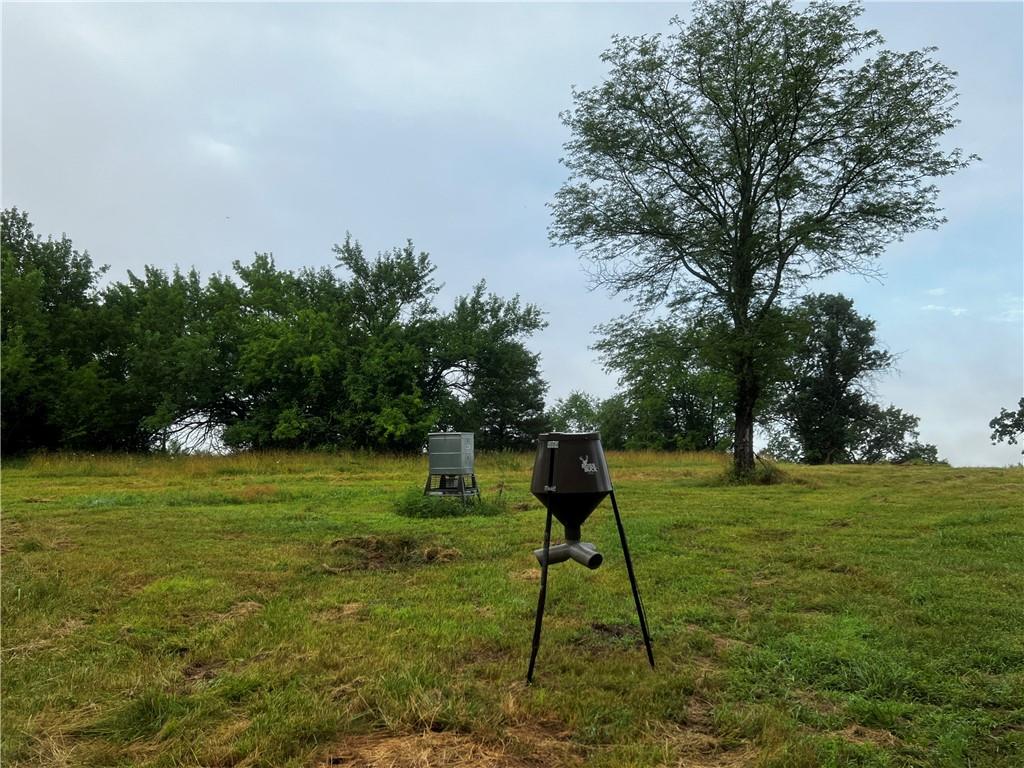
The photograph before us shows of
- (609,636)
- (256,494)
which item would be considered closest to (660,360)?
(256,494)

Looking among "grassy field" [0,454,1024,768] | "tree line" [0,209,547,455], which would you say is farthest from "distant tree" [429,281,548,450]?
"grassy field" [0,454,1024,768]

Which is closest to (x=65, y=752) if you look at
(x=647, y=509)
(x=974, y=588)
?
(x=974, y=588)

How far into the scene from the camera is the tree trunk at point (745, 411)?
14703 mm

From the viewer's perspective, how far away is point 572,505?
126 inches

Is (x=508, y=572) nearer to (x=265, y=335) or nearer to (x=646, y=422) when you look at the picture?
(x=265, y=335)

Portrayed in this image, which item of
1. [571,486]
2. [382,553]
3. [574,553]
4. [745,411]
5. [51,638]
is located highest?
[745,411]

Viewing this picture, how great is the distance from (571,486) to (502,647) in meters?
1.12

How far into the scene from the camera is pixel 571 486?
10.1 ft

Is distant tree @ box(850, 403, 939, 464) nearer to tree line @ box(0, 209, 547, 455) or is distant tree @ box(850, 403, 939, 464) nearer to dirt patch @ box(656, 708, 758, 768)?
tree line @ box(0, 209, 547, 455)

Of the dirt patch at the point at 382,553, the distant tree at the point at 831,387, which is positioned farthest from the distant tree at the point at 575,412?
the dirt patch at the point at 382,553

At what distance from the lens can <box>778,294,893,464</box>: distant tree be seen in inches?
1431

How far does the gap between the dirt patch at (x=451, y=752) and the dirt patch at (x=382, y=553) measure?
307 cm

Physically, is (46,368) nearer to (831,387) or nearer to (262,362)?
(262,362)

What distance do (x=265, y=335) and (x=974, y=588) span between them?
89.2ft
